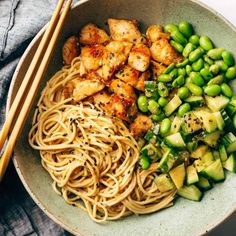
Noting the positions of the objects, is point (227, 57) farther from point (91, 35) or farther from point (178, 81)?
point (91, 35)

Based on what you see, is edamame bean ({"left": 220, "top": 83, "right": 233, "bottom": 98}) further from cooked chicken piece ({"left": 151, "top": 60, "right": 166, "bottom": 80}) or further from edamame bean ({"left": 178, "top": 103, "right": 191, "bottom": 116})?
cooked chicken piece ({"left": 151, "top": 60, "right": 166, "bottom": 80})

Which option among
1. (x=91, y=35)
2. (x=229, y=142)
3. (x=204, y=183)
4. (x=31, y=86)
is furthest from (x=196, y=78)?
(x=31, y=86)

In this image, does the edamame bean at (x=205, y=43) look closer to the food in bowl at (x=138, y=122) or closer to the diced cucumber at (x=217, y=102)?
the food in bowl at (x=138, y=122)

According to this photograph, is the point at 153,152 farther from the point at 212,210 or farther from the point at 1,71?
the point at 1,71

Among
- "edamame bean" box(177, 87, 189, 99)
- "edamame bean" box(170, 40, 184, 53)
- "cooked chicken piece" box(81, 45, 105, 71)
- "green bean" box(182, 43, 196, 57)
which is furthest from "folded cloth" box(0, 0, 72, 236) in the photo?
"edamame bean" box(177, 87, 189, 99)

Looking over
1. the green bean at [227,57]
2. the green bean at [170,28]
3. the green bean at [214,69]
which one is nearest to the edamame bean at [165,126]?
the green bean at [214,69]

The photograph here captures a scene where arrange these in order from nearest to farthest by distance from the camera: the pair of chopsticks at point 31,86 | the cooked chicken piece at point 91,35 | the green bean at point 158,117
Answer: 1. the pair of chopsticks at point 31,86
2. the green bean at point 158,117
3. the cooked chicken piece at point 91,35
